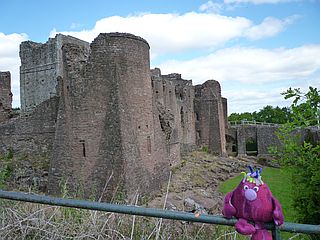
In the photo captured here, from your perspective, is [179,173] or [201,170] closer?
[179,173]

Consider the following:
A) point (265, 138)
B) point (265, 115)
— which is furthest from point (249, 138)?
point (265, 115)

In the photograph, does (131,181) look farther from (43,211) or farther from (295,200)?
(43,211)

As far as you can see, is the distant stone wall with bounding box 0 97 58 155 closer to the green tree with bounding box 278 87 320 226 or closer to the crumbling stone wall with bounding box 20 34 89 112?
the crumbling stone wall with bounding box 20 34 89 112

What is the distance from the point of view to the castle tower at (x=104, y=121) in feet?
48.0

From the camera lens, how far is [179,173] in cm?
2247

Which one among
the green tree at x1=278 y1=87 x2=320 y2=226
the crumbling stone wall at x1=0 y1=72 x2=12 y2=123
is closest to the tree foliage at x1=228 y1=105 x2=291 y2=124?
the crumbling stone wall at x1=0 y1=72 x2=12 y2=123

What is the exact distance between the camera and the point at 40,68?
92.6ft

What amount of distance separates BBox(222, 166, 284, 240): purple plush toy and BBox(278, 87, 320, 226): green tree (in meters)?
5.31

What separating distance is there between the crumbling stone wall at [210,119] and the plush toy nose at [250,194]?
110 feet

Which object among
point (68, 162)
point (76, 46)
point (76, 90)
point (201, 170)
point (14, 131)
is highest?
point (76, 46)

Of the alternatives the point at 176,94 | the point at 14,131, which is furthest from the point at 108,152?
the point at 176,94

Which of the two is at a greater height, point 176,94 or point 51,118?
point 176,94

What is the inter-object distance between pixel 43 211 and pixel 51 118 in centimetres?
1423

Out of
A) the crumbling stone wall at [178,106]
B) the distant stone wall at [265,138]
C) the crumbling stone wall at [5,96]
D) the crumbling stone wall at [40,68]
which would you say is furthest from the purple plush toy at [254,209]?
the distant stone wall at [265,138]
